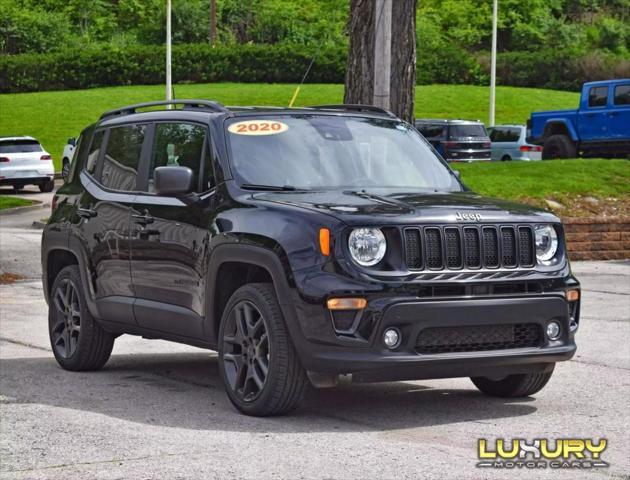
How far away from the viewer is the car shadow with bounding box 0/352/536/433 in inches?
320

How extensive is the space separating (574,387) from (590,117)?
24.8 metres

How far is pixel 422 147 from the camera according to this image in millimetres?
9703

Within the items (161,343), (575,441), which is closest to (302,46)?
(161,343)

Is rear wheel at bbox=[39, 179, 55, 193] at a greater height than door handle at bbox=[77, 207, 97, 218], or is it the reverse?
door handle at bbox=[77, 207, 97, 218]

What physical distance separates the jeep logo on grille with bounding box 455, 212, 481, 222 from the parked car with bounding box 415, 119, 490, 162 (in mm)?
32054

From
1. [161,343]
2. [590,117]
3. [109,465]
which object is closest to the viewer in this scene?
[109,465]

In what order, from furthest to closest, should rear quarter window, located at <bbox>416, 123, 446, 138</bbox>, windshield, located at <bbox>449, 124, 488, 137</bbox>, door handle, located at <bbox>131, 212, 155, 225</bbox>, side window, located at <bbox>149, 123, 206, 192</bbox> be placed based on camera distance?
rear quarter window, located at <bbox>416, 123, 446, 138</bbox>
windshield, located at <bbox>449, 124, 488, 137</bbox>
door handle, located at <bbox>131, 212, 155, 225</bbox>
side window, located at <bbox>149, 123, 206, 192</bbox>

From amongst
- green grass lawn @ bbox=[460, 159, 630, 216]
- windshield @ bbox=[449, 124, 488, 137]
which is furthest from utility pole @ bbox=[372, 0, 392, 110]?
windshield @ bbox=[449, 124, 488, 137]

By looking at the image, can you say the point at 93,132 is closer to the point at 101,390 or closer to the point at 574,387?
the point at 101,390

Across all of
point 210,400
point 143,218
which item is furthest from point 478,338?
point 143,218

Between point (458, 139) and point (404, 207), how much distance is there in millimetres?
32790

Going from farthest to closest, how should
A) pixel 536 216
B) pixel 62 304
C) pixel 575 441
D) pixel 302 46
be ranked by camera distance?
pixel 302 46, pixel 62 304, pixel 536 216, pixel 575 441

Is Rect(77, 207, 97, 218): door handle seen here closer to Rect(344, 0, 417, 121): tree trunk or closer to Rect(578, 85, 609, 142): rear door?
Rect(344, 0, 417, 121): tree trunk

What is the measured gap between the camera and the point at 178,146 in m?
9.49
